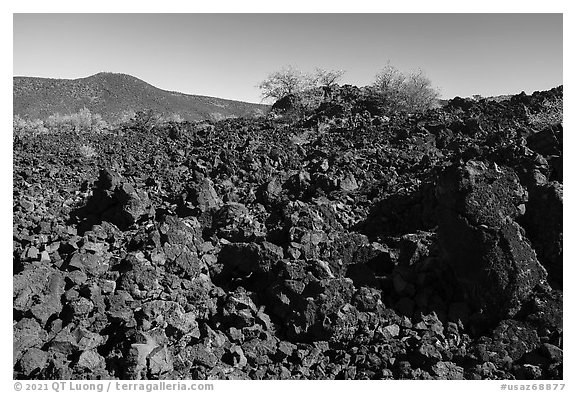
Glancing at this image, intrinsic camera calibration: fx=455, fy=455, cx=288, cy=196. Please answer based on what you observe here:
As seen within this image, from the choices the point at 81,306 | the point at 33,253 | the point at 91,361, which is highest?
the point at 33,253

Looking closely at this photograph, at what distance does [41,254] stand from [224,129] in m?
7.46

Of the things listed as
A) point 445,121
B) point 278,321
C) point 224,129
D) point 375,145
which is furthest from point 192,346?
Result: point 445,121

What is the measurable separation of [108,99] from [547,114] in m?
40.8

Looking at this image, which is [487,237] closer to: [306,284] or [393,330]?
[393,330]

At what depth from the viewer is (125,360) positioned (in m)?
3.10

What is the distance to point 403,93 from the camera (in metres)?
16.4

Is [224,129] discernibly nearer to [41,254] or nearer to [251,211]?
[251,211]

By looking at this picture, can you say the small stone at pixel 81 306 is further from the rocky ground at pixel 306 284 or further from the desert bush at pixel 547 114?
the desert bush at pixel 547 114

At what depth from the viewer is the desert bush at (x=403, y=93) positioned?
15758mm

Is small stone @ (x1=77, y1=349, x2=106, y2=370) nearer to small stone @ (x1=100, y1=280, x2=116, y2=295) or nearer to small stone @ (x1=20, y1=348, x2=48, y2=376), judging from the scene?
small stone @ (x1=20, y1=348, x2=48, y2=376)

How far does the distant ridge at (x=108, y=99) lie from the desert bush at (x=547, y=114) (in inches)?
881

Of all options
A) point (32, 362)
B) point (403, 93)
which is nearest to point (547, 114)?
point (403, 93)

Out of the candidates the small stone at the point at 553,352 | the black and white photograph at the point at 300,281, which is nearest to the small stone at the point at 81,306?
the black and white photograph at the point at 300,281

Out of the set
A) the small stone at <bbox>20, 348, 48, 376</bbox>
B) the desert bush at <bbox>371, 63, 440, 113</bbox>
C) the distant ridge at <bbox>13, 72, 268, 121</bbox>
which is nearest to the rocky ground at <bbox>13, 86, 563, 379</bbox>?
the small stone at <bbox>20, 348, 48, 376</bbox>
